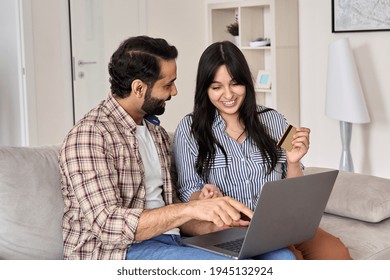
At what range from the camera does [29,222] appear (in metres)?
2.20

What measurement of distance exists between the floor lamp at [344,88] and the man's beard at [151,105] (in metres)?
2.42

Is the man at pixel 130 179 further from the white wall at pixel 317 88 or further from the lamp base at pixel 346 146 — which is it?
the white wall at pixel 317 88

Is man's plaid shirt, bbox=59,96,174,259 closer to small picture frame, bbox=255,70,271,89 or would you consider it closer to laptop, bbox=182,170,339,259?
laptop, bbox=182,170,339,259

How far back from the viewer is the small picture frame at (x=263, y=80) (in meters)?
5.19

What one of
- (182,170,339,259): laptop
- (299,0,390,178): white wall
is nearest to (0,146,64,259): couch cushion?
(182,170,339,259): laptop

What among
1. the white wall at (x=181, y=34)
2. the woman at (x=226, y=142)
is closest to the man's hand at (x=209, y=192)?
the woman at (x=226, y=142)

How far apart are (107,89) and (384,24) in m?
2.04

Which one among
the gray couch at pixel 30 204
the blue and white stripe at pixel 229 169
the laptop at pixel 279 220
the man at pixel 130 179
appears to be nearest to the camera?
the laptop at pixel 279 220

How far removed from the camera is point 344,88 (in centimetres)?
453

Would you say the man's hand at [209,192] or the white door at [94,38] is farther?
the white door at [94,38]

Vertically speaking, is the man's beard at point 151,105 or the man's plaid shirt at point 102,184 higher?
the man's beard at point 151,105

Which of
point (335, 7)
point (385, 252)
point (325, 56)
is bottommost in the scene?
point (385, 252)

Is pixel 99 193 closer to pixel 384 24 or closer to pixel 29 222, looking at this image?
pixel 29 222
